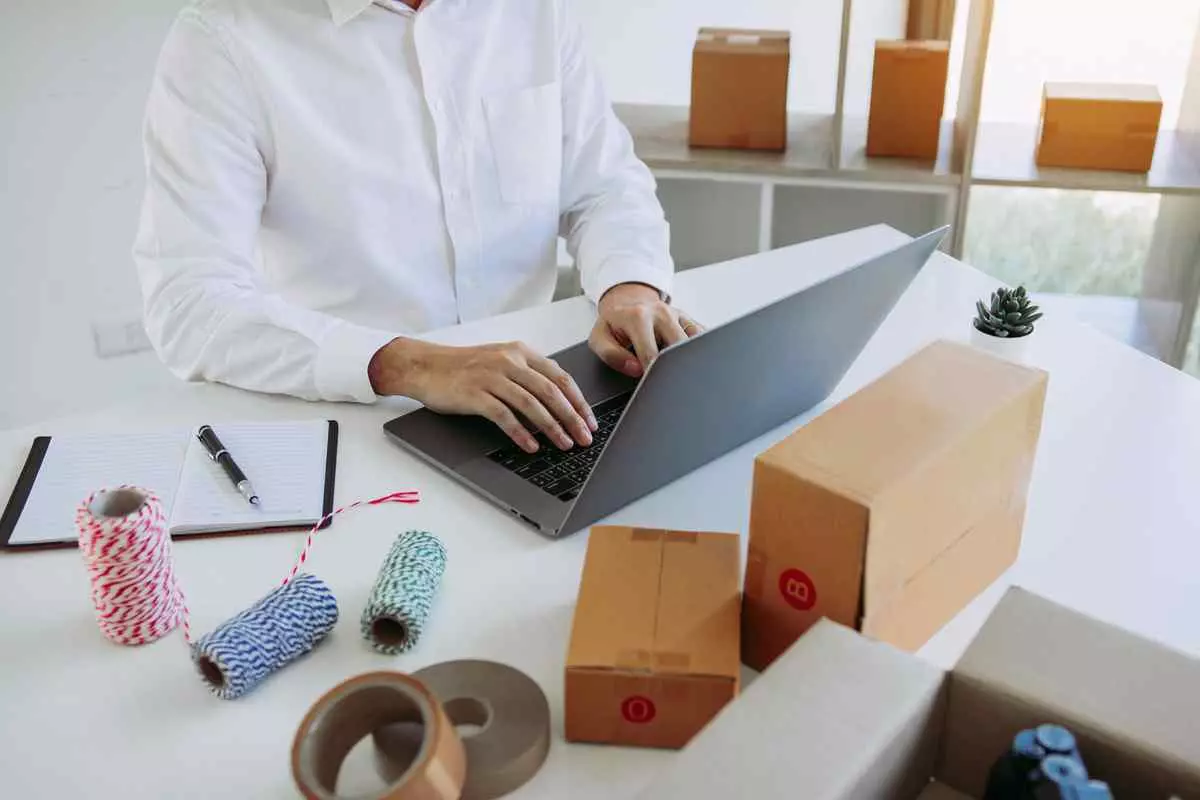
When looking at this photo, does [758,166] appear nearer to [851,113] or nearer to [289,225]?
[851,113]

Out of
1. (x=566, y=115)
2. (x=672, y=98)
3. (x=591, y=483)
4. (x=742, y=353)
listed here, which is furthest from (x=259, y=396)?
(x=672, y=98)

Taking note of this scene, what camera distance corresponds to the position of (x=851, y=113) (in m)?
2.74

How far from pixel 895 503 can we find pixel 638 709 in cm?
24

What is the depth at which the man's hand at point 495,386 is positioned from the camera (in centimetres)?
119

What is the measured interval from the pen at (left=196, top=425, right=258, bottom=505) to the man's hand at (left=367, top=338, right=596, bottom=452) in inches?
7.5

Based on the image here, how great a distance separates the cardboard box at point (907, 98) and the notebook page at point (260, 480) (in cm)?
160

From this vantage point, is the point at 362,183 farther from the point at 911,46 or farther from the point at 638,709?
the point at 911,46

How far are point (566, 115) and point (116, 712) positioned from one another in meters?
1.22

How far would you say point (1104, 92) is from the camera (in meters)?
2.38

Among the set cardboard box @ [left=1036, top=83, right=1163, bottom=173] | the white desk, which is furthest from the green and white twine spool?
cardboard box @ [left=1036, top=83, right=1163, bottom=173]

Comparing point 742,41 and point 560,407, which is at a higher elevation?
point 742,41

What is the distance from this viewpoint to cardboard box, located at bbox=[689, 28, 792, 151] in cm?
245

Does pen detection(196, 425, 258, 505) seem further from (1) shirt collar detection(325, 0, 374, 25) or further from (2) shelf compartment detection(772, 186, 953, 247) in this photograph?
(2) shelf compartment detection(772, 186, 953, 247)

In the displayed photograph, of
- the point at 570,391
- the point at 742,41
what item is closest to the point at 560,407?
the point at 570,391
